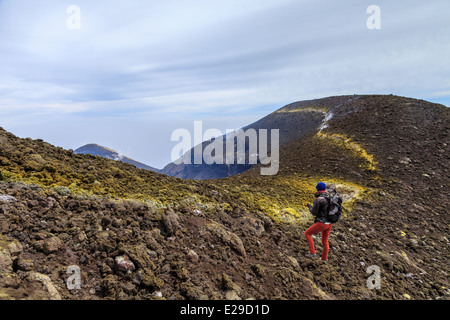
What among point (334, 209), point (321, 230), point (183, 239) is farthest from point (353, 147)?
point (183, 239)

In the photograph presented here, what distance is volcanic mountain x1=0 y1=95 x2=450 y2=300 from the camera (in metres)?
4.84

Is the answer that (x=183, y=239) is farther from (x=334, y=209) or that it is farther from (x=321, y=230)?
(x=334, y=209)

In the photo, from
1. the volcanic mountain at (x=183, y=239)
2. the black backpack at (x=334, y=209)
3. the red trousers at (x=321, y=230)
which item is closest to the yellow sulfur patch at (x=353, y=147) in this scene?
the volcanic mountain at (x=183, y=239)

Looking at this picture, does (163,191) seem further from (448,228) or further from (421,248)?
(448,228)

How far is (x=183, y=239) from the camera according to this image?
21.5 feet

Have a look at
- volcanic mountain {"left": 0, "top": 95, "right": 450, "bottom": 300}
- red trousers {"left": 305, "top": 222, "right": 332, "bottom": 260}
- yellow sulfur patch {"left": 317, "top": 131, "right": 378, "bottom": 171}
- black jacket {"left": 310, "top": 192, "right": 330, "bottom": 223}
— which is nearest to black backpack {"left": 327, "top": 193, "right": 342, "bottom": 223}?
black jacket {"left": 310, "top": 192, "right": 330, "bottom": 223}

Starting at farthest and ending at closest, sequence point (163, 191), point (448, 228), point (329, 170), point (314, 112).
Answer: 1. point (314, 112)
2. point (329, 170)
3. point (448, 228)
4. point (163, 191)

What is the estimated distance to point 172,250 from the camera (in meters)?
6.03

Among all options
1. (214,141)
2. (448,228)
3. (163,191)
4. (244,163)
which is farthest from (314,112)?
(163,191)

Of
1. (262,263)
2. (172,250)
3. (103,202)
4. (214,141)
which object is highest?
(214,141)

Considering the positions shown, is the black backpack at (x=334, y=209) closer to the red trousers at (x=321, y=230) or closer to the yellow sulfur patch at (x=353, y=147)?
the red trousers at (x=321, y=230)

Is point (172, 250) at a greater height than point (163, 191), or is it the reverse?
point (163, 191)

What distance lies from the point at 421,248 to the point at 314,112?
1468 inches
